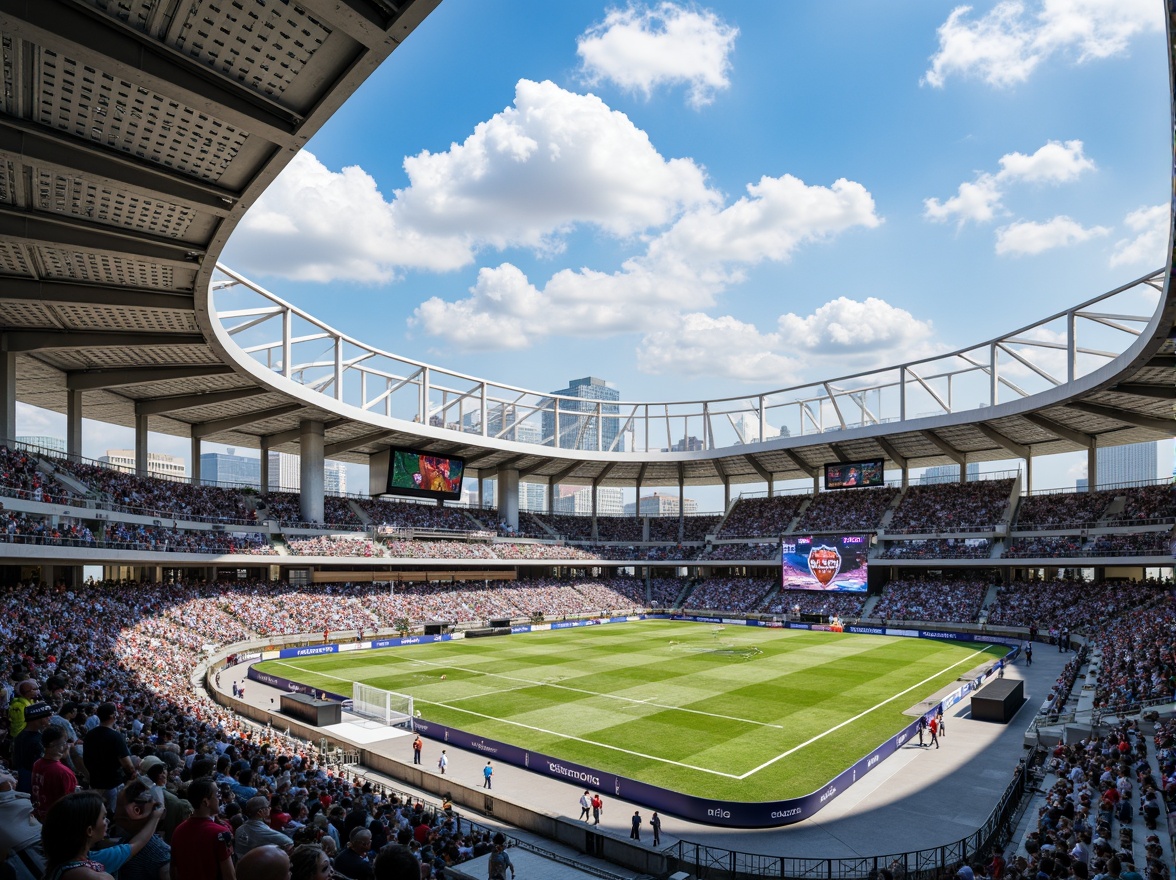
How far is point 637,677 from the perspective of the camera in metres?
Result: 43.0

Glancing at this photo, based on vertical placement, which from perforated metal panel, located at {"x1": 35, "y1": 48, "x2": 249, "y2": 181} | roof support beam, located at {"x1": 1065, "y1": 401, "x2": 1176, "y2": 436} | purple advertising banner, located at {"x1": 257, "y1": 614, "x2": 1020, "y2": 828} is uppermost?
perforated metal panel, located at {"x1": 35, "y1": 48, "x2": 249, "y2": 181}

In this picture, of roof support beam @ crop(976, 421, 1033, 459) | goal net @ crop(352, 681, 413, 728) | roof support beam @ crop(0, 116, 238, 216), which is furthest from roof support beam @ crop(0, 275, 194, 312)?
roof support beam @ crop(976, 421, 1033, 459)

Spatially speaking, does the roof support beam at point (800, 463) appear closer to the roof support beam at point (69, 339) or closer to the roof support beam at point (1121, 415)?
the roof support beam at point (1121, 415)

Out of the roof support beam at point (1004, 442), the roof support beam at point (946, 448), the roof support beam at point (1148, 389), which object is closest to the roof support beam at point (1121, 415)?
the roof support beam at point (1148, 389)

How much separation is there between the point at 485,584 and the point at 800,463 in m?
34.7

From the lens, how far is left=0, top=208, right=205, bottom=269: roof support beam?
21844 mm

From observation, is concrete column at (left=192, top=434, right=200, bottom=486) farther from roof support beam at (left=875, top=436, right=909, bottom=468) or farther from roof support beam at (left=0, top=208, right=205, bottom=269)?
roof support beam at (left=875, top=436, right=909, bottom=468)

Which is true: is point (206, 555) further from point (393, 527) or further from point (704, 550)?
point (704, 550)

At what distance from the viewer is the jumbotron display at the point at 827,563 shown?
218ft

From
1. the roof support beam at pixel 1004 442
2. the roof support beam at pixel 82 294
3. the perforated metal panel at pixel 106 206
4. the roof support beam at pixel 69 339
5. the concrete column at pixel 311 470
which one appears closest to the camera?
the perforated metal panel at pixel 106 206

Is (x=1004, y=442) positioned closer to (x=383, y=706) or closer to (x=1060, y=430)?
(x=1060, y=430)

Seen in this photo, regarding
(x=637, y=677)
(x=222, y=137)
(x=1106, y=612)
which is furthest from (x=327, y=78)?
(x=1106, y=612)

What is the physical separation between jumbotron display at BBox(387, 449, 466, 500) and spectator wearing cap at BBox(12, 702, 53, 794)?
202 ft

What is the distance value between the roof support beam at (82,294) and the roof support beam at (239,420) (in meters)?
25.1
